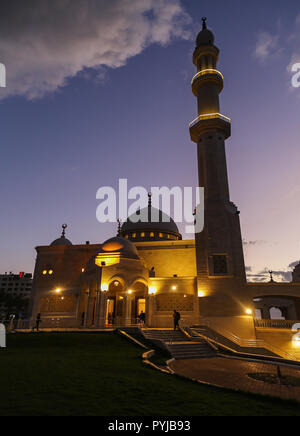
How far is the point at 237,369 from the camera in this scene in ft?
35.2

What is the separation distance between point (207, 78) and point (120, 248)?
23.9m

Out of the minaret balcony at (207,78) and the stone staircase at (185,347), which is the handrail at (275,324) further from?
the minaret balcony at (207,78)

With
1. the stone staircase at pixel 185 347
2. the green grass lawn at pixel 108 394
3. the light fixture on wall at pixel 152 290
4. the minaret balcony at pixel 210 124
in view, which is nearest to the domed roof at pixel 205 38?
the minaret balcony at pixel 210 124

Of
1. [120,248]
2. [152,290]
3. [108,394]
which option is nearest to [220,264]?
[152,290]

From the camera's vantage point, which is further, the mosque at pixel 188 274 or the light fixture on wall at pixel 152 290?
the light fixture on wall at pixel 152 290

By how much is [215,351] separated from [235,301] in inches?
426

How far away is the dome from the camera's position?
41.1 metres

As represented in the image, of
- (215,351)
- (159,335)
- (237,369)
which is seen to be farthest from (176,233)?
(237,369)

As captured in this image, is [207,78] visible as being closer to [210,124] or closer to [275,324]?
[210,124]

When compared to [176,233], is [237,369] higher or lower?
lower

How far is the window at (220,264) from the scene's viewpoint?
2630 cm

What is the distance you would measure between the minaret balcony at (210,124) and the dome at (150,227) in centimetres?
1543
